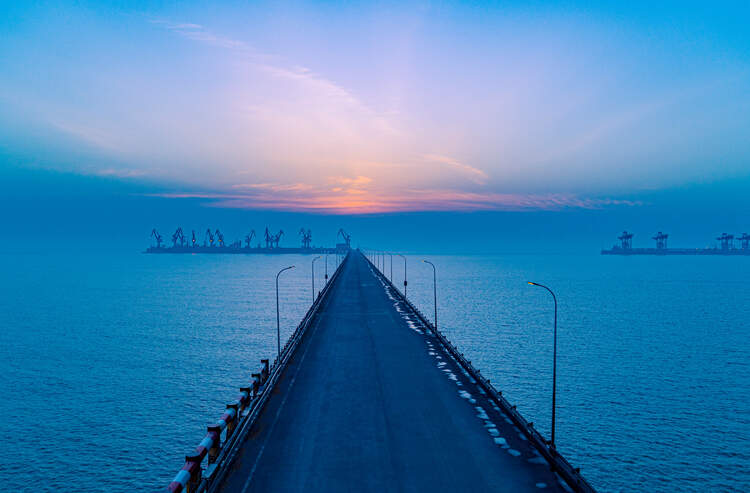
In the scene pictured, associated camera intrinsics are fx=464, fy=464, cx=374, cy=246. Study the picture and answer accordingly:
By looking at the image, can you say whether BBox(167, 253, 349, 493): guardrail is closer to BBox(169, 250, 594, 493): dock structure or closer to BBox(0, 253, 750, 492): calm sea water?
BBox(169, 250, 594, 493): dock structure

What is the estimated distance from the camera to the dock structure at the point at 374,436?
18844 mm

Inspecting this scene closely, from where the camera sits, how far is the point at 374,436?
928 inches

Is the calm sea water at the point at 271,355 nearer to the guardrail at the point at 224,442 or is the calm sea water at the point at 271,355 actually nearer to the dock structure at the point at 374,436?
the guardrail at the point at 224,442

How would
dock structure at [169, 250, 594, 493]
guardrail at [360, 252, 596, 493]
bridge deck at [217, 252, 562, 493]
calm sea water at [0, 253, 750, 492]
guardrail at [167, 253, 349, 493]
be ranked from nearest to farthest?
guardrail at [167, 253, 349, 493] < guardrail at [360, 252, 596, 493] < dock structure at [169, 250, 594, 493] < bridge deck at [217, 252, 562, 493] < calm sea water at [0, 253, 750, 492]

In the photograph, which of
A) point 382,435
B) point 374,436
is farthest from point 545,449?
point 374,436

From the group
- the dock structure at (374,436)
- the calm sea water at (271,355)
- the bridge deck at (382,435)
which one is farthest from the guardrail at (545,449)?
the calm sea water at (271,355)

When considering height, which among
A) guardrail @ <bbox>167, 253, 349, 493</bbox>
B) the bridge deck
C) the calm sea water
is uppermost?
guardrail @ <bbox>167, 253, 349, 493</bbox>

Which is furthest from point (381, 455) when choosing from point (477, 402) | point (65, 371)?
point (65, 371)

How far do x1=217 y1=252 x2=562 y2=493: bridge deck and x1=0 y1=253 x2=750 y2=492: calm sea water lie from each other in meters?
8.05

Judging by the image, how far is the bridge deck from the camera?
62.6ft

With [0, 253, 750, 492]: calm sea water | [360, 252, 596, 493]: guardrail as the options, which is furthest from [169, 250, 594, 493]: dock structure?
[0, 253, 750, 492]: calm sea water

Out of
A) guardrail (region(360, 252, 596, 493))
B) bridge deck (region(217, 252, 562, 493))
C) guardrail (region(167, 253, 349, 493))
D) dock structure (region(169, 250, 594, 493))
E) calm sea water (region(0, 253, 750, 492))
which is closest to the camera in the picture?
guardrail (region(167, 253, 349, 493))

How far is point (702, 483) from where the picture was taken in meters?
27.0

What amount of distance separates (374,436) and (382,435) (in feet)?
1.40
